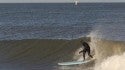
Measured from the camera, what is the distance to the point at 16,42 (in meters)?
30.0

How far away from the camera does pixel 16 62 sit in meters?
23.9

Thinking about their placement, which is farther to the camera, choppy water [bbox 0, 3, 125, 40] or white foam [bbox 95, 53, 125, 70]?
choppy water [bbox 0, 3, 125, 40]

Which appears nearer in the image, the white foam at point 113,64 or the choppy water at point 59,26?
the white foam at point 113,64

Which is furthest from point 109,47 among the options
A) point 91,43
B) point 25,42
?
point 25,42

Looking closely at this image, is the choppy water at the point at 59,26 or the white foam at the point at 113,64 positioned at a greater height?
the white foam at the point at 113,64

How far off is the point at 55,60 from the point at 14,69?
3624 mm

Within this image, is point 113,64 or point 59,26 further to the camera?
point 59,26

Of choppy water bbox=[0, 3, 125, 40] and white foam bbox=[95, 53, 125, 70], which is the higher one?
white foam bbox=[95, 53, 125, 70]

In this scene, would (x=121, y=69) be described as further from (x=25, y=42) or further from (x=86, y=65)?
(x=25, y=42)

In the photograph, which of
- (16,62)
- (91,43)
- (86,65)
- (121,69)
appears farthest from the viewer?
(91,43)

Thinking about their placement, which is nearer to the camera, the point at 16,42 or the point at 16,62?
the point at 16,62

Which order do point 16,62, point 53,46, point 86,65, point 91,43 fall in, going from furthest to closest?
point 53,46 → point 91,43 → point 16,62 → point 86,65

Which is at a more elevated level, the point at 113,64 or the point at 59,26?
the point at 113,64

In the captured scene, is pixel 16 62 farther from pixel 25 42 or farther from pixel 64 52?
pixel 25 42
